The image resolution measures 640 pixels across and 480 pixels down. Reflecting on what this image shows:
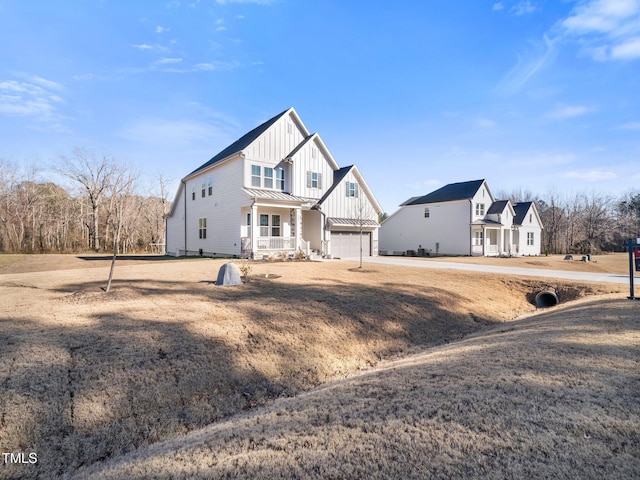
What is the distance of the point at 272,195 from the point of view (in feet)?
66.4

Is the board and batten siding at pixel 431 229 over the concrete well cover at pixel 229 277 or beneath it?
over

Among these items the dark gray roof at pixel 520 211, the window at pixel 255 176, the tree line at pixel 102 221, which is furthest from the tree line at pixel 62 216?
the dark gray roof at pixel 520 211

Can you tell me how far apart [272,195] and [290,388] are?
16.1m

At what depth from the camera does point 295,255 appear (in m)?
20.5

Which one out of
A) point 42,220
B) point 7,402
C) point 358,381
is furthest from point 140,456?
point 42,220

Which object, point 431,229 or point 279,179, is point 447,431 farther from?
point 431,229

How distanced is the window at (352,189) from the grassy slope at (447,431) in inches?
825

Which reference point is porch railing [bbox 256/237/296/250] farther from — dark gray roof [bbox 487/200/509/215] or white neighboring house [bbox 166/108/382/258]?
dark gray roof [bbox 487/200/509/215]

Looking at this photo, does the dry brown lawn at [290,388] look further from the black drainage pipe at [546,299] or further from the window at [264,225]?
the window at [264,225]

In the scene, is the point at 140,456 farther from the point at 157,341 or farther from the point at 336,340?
the point at 336,340

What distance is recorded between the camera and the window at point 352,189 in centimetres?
2465

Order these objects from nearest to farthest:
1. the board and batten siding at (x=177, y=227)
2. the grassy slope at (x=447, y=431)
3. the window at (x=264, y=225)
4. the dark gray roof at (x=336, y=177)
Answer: the grassy slope at (x=447, y=431), the window at (x=264, y=225), the dark gray roof at (x=336, y=177), the board and batten siding at (x=177, y=227)

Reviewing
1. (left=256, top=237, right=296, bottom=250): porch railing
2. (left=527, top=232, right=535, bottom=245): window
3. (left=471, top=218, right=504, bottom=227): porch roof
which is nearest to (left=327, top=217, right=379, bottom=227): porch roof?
(left=256, top=237, right=296, bottom=250): porch railing

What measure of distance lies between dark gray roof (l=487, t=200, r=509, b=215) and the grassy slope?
102ft
